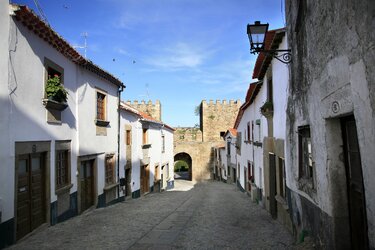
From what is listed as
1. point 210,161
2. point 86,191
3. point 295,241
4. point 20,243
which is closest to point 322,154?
point 295,241

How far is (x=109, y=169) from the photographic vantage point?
1448cm

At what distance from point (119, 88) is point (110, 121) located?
206 centimetres

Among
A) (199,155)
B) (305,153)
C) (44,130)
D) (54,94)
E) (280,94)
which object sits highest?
(54,94)

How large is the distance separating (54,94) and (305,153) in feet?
20.7

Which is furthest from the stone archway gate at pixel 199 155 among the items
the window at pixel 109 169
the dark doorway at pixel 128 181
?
the window at pixel 109 169

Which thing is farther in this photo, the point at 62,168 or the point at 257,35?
the point at 62,168

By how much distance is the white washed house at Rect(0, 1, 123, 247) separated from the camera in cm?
699

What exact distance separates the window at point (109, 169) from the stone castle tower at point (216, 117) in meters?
28.1

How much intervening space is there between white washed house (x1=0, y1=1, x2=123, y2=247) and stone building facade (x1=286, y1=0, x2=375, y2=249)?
570 centimetres

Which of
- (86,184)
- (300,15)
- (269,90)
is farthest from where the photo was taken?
(86,184)

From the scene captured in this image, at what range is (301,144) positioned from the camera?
686cm

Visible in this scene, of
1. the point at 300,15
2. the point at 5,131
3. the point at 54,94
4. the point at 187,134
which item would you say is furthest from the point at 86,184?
the point at 187,134

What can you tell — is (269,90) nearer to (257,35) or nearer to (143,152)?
(257,35)

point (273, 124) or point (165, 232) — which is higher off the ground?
point (273, 124)
